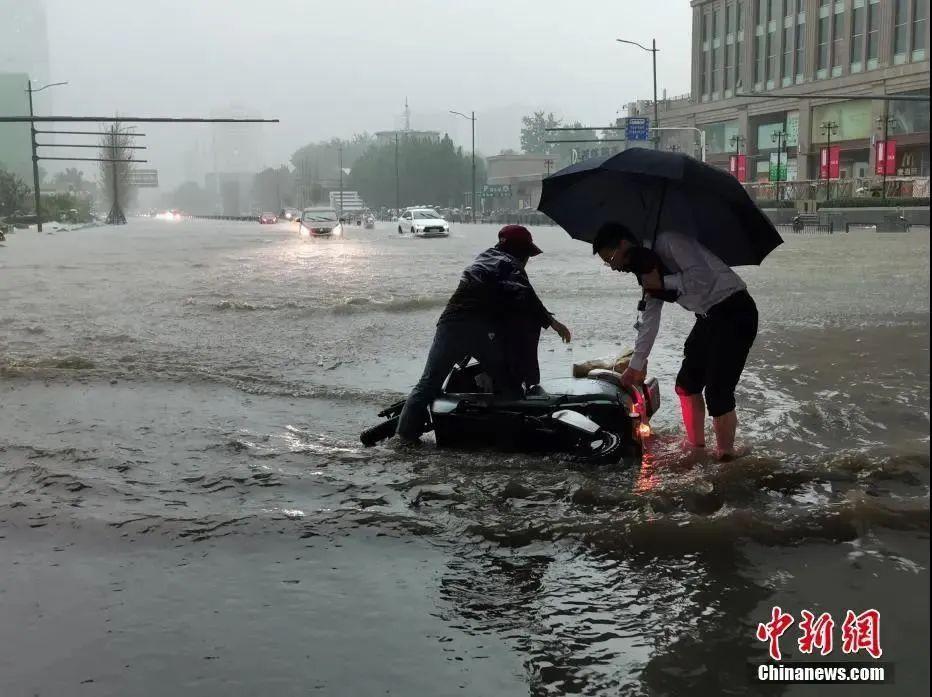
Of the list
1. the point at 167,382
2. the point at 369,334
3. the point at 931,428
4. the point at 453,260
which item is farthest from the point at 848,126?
the point at 931,428

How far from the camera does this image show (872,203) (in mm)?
47500

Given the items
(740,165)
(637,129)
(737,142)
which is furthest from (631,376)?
(737,142)

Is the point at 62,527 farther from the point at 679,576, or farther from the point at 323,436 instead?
the point at 679,576

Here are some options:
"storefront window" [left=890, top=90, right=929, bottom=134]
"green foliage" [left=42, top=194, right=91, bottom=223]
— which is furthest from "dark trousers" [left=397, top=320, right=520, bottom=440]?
"green foliage" [left=42, top=194, right=91, bottom=223]

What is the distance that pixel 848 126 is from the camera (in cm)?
6197

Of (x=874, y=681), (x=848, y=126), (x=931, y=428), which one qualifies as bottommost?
(x=874, y=681)

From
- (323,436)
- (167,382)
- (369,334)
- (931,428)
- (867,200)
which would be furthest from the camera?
(867,200)

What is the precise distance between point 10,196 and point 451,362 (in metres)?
79.7

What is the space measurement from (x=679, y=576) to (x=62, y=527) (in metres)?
3.10

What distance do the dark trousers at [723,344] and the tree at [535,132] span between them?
152 meters

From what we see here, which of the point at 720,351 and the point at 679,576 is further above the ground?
the point at 720,351

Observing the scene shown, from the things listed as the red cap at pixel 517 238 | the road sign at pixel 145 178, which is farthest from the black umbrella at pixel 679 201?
the road sign at pixel 145 178

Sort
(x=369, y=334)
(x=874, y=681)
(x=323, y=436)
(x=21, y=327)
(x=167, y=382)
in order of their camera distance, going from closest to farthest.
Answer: (x=874, y=681)
(x=323, y=436)
(x=167, y=382)
(x=369, y=334)
(x=21, y=327)

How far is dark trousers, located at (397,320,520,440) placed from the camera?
5.52m
